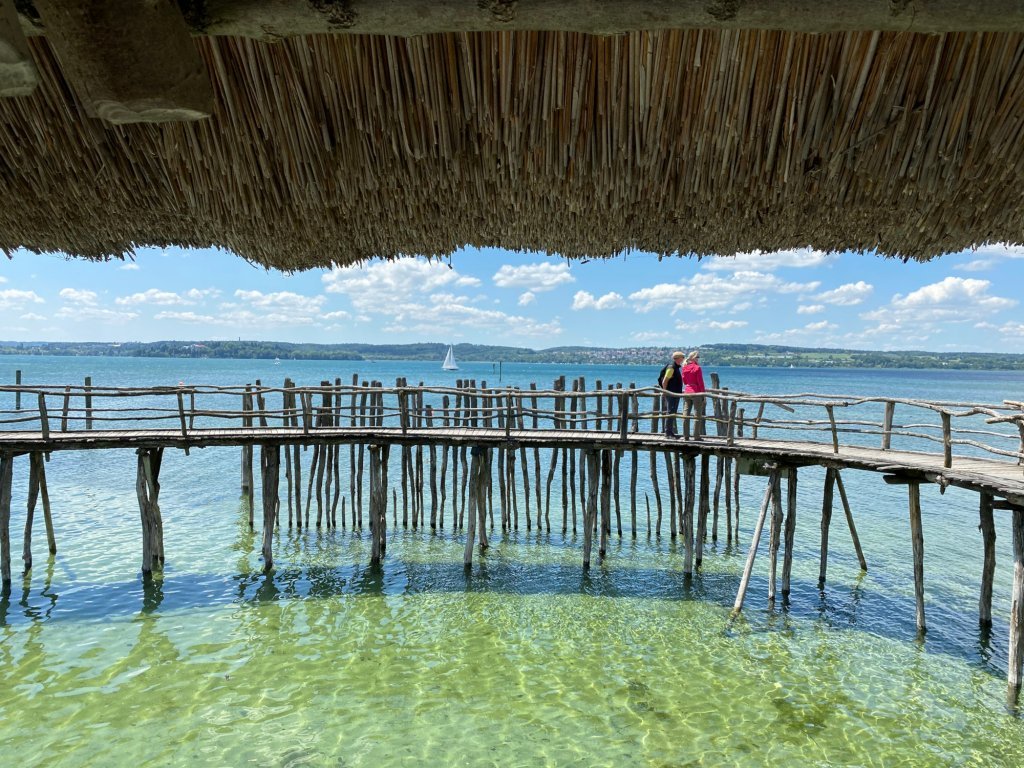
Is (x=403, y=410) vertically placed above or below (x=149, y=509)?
above

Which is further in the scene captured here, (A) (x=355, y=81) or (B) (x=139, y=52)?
(A) (x=355, y=81)

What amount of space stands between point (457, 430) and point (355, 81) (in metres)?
9.72

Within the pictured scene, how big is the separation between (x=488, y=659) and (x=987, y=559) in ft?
21.9

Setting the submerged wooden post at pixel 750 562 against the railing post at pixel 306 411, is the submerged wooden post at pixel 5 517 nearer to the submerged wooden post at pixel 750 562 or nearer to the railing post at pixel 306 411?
the railing post at pixel 306 411

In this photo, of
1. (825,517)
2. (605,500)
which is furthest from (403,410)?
(825,517)

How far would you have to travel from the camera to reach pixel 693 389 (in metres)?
11.0

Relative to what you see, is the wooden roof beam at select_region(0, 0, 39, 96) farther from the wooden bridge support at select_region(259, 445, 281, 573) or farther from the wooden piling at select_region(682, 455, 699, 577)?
the wooden piling at select_region(682, 455, 699, 577)

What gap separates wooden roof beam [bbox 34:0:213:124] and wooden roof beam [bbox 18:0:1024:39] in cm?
16

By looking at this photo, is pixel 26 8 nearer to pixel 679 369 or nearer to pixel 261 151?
pixel 261 151

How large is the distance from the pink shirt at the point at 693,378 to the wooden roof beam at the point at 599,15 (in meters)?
9.49

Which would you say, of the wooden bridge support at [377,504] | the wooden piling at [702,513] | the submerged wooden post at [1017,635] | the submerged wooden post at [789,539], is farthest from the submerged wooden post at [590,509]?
the submerged wooden post at [1017,635]

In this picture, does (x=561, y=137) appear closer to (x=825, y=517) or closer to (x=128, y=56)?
(x=128, y=56)

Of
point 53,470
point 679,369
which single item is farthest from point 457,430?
point 53,470

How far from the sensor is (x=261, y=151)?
103 inches
